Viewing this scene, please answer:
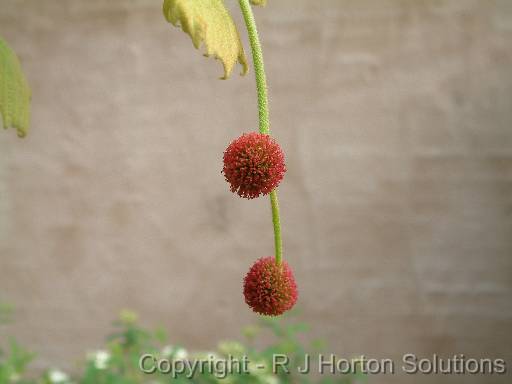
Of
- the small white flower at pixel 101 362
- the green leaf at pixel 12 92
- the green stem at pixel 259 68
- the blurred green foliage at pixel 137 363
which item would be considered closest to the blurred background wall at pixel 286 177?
the blurred green foliage at pixel 137 363

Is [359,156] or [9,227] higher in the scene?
[359,156]

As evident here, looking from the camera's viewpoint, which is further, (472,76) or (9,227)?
(9,227)

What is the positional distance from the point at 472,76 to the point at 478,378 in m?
1.03

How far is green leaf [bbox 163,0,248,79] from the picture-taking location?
423 mm

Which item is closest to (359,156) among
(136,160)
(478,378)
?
(136,160)

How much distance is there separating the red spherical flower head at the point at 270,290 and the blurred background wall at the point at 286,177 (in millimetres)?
1791

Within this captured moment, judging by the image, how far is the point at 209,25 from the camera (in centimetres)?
43

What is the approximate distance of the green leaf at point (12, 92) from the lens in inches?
21.9

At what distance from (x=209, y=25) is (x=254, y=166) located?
93 millimetres

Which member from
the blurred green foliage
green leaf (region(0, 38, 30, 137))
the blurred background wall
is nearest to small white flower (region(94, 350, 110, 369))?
the blurred green foliage

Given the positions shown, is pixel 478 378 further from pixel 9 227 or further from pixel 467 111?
pixel 9 227

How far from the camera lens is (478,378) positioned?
2.45m

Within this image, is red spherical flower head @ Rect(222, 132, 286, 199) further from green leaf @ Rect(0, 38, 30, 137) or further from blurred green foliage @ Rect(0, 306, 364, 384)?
blurred green foliage @ Rect(0, 306, 364, 384)

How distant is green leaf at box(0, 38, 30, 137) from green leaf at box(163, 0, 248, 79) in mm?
182
